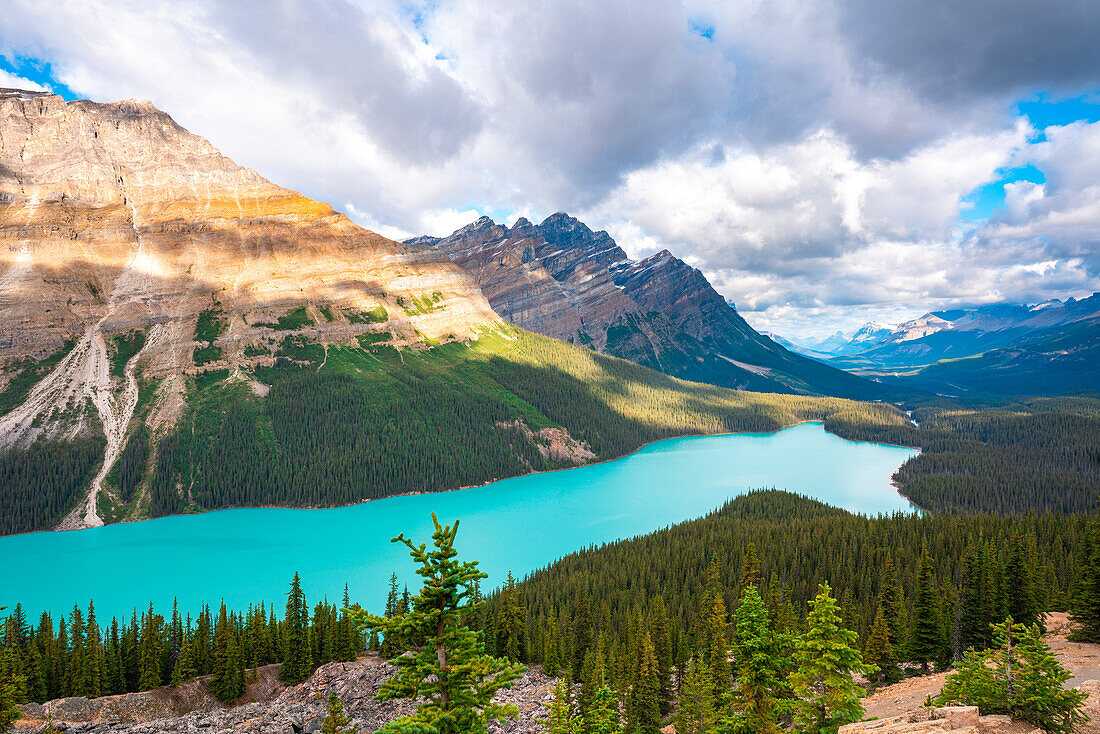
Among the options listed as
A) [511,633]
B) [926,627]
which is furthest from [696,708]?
[511,633]

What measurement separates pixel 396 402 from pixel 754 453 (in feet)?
369

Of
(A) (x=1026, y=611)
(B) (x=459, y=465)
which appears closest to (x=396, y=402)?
(B) (x=459, y=465)

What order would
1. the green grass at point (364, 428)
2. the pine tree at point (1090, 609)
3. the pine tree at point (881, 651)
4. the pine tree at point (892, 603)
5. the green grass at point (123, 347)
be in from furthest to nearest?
the green grass at point (123, 347) → the green grass at point (364, 428) → the pine tree at point (892, 603) → the pine tree at point (881, 651) → the pine tree at point (1090, 609)

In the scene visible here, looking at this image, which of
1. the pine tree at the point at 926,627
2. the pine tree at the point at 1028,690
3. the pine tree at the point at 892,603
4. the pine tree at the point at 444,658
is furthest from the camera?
the pine tree at the point at 892,603

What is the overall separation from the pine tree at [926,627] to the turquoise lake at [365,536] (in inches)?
1859

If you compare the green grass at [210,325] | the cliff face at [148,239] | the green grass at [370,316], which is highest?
the cliff face at [148,239]

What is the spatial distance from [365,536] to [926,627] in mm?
79214

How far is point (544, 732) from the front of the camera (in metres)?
29.7

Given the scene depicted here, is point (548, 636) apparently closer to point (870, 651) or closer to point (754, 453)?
point (870, 651)

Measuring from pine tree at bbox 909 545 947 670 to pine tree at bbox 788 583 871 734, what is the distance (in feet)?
80.6

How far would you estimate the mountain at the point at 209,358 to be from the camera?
108625 mm

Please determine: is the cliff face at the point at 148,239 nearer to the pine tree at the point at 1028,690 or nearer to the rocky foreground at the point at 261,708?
the rocky foreground at the point at 261,708

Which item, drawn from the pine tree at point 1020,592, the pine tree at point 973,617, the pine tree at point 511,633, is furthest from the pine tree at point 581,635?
the pine tree at point 1020,592

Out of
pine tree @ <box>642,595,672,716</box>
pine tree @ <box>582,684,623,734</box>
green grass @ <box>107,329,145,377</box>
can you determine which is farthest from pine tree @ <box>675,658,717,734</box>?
green grass @ <box>107,329,145,377</box>
